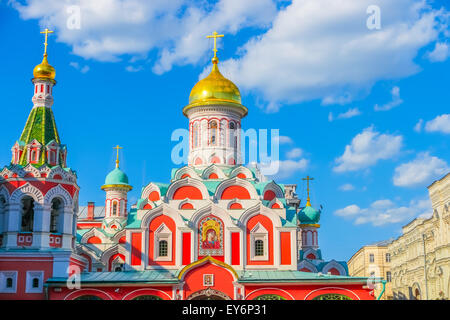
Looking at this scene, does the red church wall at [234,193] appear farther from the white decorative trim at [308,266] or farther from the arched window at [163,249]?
the white decorative trim at [308,266]

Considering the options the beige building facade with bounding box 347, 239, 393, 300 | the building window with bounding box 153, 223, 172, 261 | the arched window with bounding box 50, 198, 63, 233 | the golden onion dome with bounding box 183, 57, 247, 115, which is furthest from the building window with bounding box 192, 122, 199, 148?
the beige building facade with bounding box 347, 239, 393, 300

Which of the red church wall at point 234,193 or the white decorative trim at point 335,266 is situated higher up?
the red church wall at point 234,193

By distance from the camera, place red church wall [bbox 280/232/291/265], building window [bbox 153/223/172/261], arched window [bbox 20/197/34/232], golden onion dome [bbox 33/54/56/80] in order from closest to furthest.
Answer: arched window [bbox 20/197/34/232]
red church wall [bbox 280/232/291/265]
golden onion dome [bbox 33/54/56/80]
building window [bbox 153/223/172/261]

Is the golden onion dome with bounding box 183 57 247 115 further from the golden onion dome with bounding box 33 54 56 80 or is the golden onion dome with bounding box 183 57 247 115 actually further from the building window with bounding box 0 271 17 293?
the building window with bounding box 0 271 17 293

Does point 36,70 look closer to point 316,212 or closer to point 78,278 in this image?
point 78,278

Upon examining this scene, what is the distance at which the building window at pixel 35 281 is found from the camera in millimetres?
23578

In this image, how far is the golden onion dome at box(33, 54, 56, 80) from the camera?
2612 centimetres

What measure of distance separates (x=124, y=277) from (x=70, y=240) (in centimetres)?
269

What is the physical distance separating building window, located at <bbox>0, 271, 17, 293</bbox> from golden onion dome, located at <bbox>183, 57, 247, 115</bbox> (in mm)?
11906

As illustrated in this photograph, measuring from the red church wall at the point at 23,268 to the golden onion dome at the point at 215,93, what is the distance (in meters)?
11.0

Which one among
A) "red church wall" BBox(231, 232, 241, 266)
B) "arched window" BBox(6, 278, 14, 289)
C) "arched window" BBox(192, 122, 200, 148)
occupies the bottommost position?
"arched window" BBox(6, 278, 14, 289)

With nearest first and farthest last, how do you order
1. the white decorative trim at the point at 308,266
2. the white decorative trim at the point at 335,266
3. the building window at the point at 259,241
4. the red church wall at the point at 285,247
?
the red church wall at the point at 285,247 → the building window at the point at 259,241 → the white decorative trim at the point at 308,266 → the white decorative trim at the point at 335,266

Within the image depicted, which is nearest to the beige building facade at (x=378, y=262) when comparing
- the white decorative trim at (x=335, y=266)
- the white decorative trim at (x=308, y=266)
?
the white decorative trim at (x=335, y=266)
